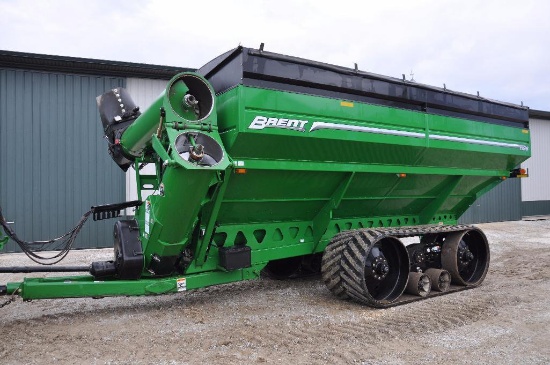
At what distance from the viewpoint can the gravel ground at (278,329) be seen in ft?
12.1

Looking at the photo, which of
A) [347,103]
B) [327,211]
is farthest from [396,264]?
[347,103]

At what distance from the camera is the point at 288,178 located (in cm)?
507

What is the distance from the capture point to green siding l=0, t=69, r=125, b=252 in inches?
387

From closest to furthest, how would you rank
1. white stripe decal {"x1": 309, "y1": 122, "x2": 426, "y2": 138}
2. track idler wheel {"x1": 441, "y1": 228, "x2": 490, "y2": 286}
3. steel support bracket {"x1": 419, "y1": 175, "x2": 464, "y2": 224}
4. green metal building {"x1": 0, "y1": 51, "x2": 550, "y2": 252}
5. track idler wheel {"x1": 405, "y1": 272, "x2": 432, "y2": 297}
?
white stripe decal {"x1": 309, "y1": 122, "x2": 426, "y2": 138}
track idler wheel {"x1": 405, "y1": 272, "x2": 432, "y2": 297}
track idler wheel {"x1": 441, "y1": 228, "x2": 490, "y2": 286}
steel support bracket {"x1": 419, "y1": 175, "x2": 464, "y2": 224}
green metal building {"x1": 0, "y1": 51, "x2": 550, "y2": 252}

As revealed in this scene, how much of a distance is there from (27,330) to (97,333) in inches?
28.4

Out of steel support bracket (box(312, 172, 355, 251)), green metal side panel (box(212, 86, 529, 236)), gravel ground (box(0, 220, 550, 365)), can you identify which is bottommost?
gravel ground (box(0, 220, 550, 365))

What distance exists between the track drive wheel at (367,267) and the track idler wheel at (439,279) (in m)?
0.55

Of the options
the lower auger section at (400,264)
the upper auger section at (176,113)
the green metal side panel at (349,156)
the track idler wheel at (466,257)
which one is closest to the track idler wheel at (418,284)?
the lower auger section at (400,264)

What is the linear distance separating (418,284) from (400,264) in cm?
33

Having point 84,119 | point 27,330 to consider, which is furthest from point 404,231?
point 84,119

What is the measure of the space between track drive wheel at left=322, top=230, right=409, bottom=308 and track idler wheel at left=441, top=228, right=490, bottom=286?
1.00 metres

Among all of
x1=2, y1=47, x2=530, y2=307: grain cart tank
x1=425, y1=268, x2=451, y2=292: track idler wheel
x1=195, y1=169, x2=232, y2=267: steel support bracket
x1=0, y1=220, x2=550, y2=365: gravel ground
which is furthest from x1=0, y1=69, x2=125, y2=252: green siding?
x1=425, y1=268, x2=451, y2=292: track idler wheel

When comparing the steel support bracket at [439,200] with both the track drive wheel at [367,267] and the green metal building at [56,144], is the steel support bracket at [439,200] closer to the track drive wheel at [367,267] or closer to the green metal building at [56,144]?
the track drive wheel at [367,267]

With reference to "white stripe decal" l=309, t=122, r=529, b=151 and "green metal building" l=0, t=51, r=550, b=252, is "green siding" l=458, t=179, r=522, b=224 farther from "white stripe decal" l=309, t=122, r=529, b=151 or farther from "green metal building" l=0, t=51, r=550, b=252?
"green metal building" l=0, t=51, r=550, b=252
